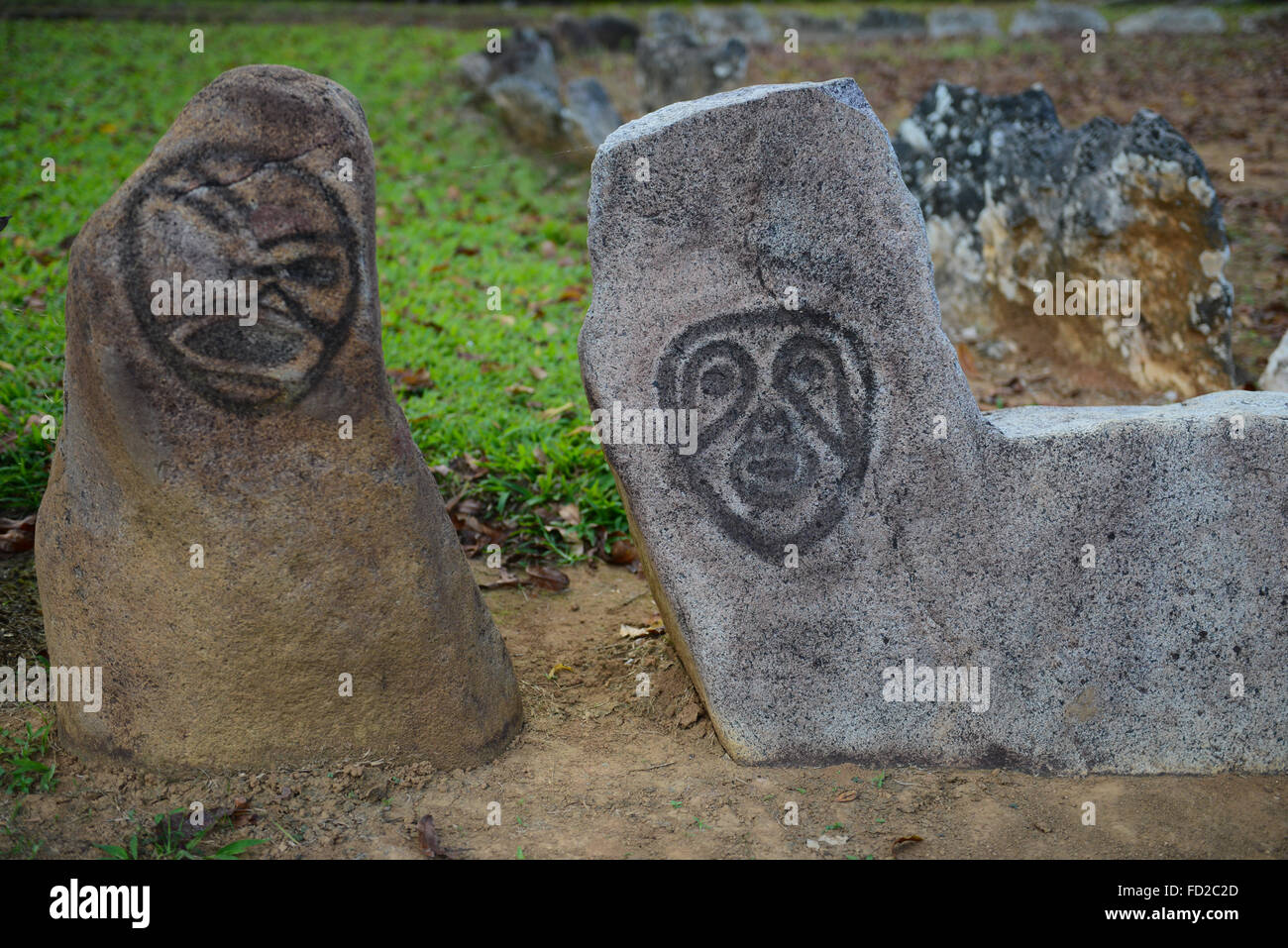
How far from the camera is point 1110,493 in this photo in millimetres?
2822

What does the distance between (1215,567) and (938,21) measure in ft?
38.6

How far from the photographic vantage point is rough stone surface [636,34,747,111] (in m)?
8.25

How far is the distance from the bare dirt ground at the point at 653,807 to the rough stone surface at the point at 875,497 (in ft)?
0.32

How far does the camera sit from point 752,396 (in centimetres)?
281

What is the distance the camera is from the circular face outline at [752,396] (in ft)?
9.06

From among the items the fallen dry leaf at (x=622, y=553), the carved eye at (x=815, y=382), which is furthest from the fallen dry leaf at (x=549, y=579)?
the carved eye at (x=815, y=382)

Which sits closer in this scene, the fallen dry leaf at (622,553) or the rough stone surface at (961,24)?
the fallen dry leaf at (622,553)

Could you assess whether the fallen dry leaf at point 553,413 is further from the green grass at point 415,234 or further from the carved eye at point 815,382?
the carved eye at point 815,382

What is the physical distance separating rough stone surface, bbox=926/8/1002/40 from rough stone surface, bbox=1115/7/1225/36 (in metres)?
1.37

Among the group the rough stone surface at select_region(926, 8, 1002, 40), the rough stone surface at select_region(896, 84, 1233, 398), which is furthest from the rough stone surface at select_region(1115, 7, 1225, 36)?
the rough stone surface at select_region(896, 84, 1233, 398)

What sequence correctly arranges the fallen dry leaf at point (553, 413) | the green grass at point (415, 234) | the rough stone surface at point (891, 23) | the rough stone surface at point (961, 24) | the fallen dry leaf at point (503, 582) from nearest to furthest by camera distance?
the fallen dry leaf at point (503, 582), the green grass at point (415, 234), the fallen dry leaf at point (553, 413), the rough stone surface at point (961, 24), the rough stone surface at point (891, 23)

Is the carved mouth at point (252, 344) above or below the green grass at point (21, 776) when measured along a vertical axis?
above

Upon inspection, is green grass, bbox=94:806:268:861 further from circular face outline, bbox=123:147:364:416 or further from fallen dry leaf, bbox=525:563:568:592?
fallen dry leaf, bbox=525:563:568:592

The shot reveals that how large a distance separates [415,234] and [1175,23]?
33.3ft
